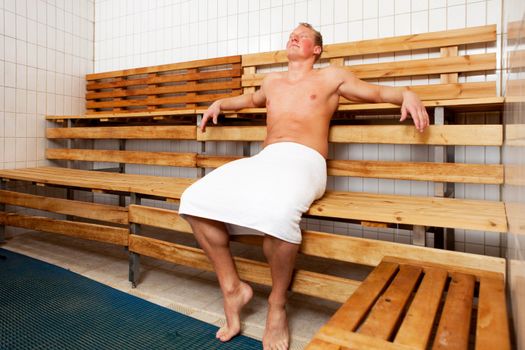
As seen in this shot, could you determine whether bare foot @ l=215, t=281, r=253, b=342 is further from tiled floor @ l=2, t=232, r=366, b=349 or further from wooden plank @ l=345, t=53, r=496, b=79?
wooden plank @ l=345, t=53, r=496, b=79

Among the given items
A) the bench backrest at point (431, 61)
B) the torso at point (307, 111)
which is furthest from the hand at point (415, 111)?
the bench backrest at point (431, 61)

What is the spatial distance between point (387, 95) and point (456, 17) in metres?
1.13

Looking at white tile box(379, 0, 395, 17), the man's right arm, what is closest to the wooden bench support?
the man's right arm

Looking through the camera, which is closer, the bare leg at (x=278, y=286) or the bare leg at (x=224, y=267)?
the bare leg at (x=278, y=286)

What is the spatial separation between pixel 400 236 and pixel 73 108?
347 cm

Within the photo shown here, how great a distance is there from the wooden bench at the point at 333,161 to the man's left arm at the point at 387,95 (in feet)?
0.78

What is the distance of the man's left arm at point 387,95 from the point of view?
1.77 meters

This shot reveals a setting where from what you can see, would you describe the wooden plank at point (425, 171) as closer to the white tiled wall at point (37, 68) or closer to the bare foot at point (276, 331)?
the bare foot at point (276, 331)

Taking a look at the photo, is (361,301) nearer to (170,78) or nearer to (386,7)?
(386,7)

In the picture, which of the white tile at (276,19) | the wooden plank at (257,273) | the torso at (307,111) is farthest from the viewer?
the white tile at (276,19)

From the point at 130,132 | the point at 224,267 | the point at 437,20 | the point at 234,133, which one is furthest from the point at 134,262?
the point at 437,20

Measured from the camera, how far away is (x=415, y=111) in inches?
69.8

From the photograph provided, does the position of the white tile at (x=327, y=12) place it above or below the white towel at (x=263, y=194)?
above

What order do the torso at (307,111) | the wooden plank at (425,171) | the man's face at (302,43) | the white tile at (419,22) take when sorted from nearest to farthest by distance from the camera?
the wooden plank at (425,171) → the torso at (307,111) → the man's face at (302,43) → the white tile at (419,22)
